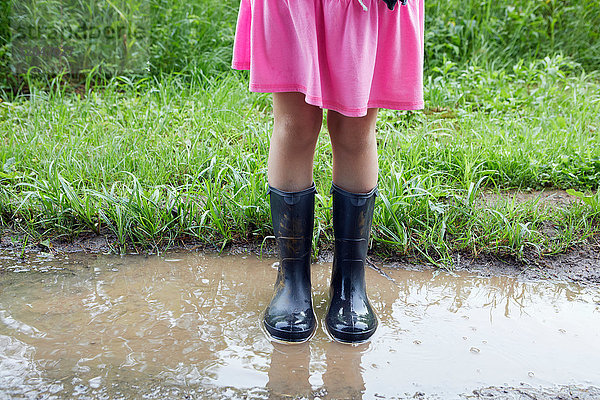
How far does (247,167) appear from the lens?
2602 millimetres

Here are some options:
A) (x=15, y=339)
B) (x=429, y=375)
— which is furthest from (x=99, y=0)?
(x=429, y=375)

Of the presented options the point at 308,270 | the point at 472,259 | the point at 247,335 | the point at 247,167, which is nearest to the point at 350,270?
the point at 308,270

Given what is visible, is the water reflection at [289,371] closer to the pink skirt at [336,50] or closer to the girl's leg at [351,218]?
the girl's leg at [351,218]

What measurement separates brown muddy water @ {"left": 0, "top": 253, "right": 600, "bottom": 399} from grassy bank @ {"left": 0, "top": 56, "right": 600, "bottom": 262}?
20 centimetres

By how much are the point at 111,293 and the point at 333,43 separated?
1.17 metres

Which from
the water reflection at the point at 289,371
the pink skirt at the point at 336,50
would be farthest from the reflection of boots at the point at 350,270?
the pink skirt at the point at 336,50

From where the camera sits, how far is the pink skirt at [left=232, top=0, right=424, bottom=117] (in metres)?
1.46

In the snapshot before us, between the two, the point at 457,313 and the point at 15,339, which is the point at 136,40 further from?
the point at 457,313

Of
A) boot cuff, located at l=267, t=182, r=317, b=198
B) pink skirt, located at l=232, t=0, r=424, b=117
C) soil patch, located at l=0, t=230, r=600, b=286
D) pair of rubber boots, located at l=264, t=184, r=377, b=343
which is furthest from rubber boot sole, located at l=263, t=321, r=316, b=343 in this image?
pink skirt, located at l=232, t=0, r=424, b=117

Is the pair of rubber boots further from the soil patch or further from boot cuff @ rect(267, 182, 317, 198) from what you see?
the soil patch

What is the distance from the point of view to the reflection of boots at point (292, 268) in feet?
5.61

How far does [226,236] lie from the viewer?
2.31 metres

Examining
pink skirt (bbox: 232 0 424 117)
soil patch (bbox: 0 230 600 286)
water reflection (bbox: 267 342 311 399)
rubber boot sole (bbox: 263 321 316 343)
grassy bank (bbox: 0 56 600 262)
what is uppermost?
pink skirt (bbox: 232 0 424 117)

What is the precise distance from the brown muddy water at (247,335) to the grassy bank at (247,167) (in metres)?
0.20
